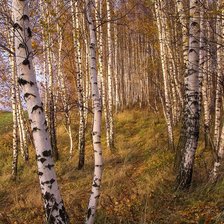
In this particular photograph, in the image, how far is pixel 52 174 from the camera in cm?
504

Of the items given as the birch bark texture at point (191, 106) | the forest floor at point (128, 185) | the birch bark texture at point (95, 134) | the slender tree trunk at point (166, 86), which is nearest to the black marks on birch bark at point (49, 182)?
the birch bark texture at point (95, 134)

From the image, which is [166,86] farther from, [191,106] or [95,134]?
[95,134]

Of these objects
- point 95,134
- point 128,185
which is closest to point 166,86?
point 128,185

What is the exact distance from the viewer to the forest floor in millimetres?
5836

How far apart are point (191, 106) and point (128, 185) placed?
2.74 metres

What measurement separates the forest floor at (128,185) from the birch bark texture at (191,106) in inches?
13.2

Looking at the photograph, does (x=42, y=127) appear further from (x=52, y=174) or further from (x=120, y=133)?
(x=120, y=133)

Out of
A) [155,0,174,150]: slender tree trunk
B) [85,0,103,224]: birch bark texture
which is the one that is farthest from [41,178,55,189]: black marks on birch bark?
[155,0,174,150]: slender tree trunk

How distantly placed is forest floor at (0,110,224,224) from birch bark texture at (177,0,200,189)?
0.34 metres

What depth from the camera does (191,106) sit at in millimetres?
7102

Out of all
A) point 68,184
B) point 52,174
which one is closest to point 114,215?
point 52,174

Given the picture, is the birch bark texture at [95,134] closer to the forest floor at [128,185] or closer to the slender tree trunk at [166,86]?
the forest floor at [128,185]

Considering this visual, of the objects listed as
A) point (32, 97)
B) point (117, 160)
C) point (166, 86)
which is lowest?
point (117, 160)

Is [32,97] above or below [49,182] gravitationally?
above
